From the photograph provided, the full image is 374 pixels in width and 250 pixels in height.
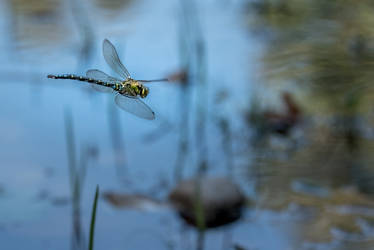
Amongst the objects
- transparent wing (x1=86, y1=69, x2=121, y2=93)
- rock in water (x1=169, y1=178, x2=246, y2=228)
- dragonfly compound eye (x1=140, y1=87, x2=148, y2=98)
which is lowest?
rock in water (x1=169, y1=178, x2=246, y2=228)

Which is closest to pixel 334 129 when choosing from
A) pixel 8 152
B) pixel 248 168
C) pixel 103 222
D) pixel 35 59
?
pixel 248 168

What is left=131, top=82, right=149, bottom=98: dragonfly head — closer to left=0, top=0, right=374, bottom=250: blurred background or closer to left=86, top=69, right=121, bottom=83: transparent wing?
left=86, top=69, right=121, bottom=83: transparent wing

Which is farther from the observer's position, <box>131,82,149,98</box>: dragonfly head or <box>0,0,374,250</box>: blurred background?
<box>0,0,374,250</box>: blurred background

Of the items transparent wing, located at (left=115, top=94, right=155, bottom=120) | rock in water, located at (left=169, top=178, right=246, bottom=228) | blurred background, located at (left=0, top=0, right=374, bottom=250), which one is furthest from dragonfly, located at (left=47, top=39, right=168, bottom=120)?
rock in water, located at (left=169, top=178, right=246, bottom=228)

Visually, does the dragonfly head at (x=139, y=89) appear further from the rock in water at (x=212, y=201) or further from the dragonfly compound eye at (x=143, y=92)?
the rock in water at (x=212, y=201)

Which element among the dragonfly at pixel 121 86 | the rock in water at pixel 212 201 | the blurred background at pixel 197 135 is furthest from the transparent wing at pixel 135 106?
the rock in water at pixel 212 201

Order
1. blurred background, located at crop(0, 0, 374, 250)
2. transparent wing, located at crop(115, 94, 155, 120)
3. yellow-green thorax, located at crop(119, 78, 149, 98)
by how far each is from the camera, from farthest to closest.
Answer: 1. blurred background, located at crop(0, 0, 374, 250)
2. yellow-green thorax, located at crop(119, 78, 149, 98)
3. transparent wing, located at crop(115, 94, 155, 120)

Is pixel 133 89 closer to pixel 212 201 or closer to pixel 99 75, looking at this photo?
pixel 99 75
